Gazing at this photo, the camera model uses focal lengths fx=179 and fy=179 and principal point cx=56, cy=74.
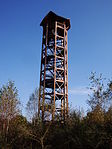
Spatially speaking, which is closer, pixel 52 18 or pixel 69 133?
pixel 69 133

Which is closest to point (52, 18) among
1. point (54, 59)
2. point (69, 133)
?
point (54, 59)

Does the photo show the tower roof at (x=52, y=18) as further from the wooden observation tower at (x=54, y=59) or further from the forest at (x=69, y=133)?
the forest at (x=69, y=133)

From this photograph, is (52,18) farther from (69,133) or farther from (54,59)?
(69,133)

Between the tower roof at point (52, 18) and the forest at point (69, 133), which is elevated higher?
the tower roof at point (52, 18)

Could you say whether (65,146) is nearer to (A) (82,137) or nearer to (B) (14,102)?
(A) (82,137)

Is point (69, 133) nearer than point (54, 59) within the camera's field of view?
Yes

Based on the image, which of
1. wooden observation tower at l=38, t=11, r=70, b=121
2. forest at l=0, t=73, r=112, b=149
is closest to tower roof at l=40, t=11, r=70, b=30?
wooden observation tower at l=38, t=11, r=70, b=121

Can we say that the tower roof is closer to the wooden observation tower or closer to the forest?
the wooden observation tower

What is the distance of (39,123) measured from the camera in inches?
361

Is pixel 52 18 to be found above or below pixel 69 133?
above

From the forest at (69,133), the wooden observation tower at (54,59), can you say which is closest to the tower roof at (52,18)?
the wooden observation tower at (54,59)

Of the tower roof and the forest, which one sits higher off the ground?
the tower roof

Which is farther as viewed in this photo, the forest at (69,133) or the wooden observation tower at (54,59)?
the wooden observation tower at (54,59)

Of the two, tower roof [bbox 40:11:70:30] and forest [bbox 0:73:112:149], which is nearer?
forest [bbox 0:73:112:149]
